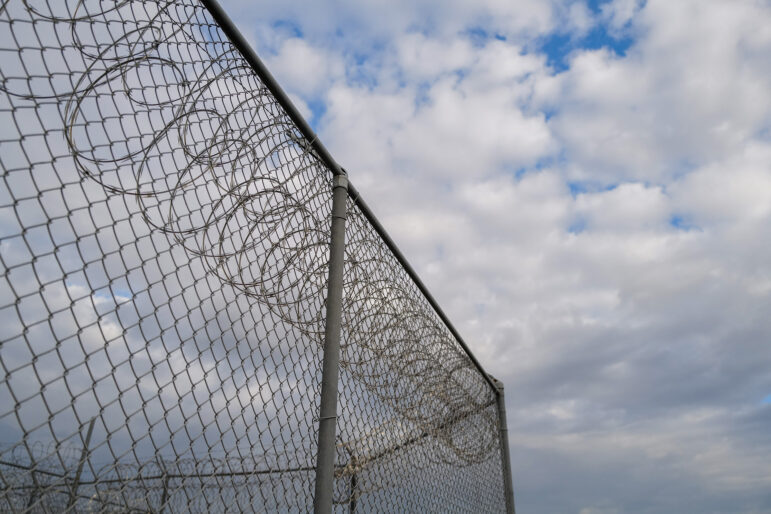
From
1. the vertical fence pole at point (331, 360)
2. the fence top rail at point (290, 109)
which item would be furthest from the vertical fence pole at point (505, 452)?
the vertical fence pole at point (331, 360)

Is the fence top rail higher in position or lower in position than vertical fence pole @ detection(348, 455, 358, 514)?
higher

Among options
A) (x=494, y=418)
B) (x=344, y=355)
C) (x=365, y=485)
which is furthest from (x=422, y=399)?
(x=494, y=418)

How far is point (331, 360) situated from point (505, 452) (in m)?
3.96

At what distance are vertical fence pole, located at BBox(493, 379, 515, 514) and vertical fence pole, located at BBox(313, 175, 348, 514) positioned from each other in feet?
12.7

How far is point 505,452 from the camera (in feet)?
18.4

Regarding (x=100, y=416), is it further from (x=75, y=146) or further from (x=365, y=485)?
(x=365, y=485)

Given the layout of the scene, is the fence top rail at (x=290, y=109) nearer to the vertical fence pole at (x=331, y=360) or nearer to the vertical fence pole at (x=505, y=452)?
the vertical fence pole at (x=331, y=360)

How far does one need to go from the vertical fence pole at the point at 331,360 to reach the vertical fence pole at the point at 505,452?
153 inches

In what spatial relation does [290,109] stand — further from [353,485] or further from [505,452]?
[505,452]

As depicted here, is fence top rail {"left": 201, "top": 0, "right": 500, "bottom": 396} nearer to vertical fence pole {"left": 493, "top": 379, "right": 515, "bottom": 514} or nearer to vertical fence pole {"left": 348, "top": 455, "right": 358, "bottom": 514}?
vertical fence pole {"left": 348, "top": 455, "right": 358, "bottom": 514}

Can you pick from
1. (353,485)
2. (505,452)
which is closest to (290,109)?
(353,485)

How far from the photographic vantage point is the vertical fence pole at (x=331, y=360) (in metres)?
2.19

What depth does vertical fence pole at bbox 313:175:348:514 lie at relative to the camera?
7.19 feet

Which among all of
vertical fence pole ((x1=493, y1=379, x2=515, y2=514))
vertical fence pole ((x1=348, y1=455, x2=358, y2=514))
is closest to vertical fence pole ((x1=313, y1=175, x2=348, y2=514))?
vertical fence pole ((x1=348, y1=455, x2=358, y2=514))
